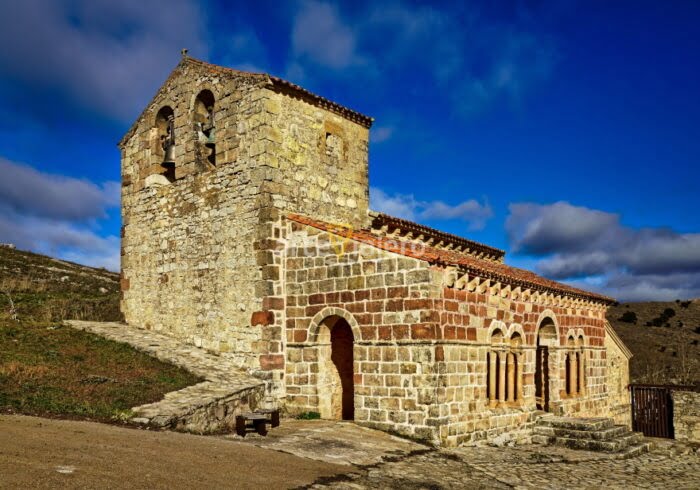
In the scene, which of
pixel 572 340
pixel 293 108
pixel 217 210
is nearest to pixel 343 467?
pixel 217 210

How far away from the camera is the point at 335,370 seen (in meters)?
15.2

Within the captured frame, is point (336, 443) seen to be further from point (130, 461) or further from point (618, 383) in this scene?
point (618, 383)

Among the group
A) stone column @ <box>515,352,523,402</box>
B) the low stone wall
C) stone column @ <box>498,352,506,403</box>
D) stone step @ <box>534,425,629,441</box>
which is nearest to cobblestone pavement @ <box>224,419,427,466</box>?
stone column @ <box>498,352,506,403</box>

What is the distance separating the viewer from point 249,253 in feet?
49.6

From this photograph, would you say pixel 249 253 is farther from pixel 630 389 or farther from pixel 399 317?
pixel 630 389

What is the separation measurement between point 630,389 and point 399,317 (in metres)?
14.0

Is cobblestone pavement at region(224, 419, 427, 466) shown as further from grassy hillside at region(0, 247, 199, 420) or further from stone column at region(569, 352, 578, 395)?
stone column at region(569, 352, 578, 395)

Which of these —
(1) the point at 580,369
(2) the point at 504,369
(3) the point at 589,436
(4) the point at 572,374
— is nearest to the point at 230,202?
(2) the point at 504,369

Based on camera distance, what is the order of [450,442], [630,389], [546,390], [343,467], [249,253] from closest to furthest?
1. [343,467]
2. [450,442]
3. [249,253]
4. [546,390]
5. [630,389]

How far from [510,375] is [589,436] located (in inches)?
86.8

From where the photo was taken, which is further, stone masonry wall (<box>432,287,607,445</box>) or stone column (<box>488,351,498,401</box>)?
stone column (<box>488,351,498,401</box>)

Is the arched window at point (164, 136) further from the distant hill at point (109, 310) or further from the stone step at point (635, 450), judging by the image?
the stone step at point (635, 450)

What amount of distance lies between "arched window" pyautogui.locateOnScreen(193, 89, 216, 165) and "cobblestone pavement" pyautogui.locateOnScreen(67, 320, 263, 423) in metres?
5.04

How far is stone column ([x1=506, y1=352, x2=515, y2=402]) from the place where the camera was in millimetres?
15164
